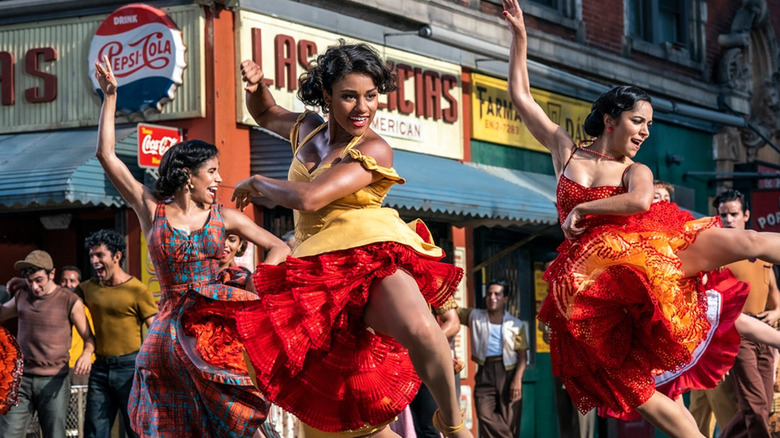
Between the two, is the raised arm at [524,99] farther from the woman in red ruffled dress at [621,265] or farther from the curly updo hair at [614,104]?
the curly updo hair at [614,104]

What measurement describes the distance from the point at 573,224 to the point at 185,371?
2.21m

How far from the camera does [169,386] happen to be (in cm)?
738

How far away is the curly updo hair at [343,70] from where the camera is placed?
20.1 ft

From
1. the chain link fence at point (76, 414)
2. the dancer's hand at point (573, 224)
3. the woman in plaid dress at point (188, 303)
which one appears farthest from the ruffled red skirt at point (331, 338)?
the chain link fence at point (76, 414)

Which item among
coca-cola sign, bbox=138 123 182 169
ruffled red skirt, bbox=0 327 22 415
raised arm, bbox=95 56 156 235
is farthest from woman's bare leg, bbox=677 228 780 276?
coca-cola sign, bbox=138 123 182 169

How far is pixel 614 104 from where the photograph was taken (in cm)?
745

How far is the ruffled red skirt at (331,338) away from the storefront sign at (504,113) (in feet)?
34.5

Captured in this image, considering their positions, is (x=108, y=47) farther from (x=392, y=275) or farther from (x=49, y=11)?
(x=392, y=275)

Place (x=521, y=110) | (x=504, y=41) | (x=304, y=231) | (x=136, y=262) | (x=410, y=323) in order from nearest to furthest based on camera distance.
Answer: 1. (x=410, y=323)
2. (x=304, y=231)
3. (x=521, y=110)
4. (x=136, y=262)
5. (x=504, y=41)

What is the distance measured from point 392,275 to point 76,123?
8323mm

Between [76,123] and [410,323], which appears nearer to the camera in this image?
[410,323]

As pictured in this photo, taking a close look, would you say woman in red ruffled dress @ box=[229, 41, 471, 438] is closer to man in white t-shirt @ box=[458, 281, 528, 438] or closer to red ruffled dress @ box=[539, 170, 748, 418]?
red ruffled dress @ box=[539, 170, 748, 418]

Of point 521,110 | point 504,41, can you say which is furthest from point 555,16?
point 521,110

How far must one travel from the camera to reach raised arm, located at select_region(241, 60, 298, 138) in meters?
6.71
